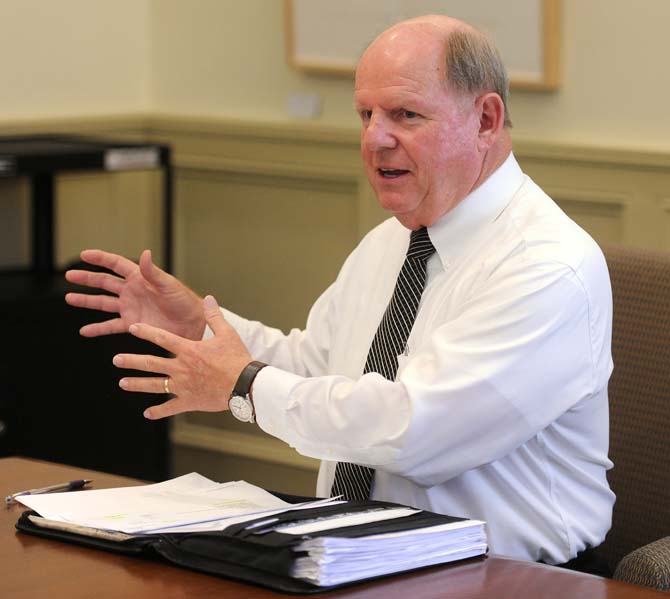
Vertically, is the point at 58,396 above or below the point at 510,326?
below

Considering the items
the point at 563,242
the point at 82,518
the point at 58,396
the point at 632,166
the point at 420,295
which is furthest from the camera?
the point at 58,396

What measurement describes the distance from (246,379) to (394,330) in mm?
332

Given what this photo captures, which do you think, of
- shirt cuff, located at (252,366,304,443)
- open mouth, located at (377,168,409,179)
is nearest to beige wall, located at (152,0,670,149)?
open mouth, located at (377,168,409,179)

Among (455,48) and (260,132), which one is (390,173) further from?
(260,132)

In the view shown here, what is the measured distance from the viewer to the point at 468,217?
6.79ft

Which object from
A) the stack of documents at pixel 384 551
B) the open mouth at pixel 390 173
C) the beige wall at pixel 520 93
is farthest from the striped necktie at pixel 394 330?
the beige wall at pixel 520 93

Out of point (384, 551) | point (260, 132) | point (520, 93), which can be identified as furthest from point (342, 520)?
point (260, 132)

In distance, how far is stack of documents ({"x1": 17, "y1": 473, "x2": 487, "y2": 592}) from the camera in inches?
57.6

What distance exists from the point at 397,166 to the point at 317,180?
203 cm

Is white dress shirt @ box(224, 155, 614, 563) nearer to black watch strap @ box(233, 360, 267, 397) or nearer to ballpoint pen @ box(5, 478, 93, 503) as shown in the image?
black watch strap @ box(233, 360, 267, 397)

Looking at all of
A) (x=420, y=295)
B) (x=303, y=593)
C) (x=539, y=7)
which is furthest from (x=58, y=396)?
(x=303, y=593)

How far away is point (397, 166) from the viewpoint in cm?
203

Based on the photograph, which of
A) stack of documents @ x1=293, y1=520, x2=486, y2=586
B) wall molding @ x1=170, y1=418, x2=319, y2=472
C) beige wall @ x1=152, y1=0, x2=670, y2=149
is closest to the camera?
stack of documents @ x1=293, y1=520, x2=486, y2=586

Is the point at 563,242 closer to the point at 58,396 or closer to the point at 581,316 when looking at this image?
the point at 581,316
